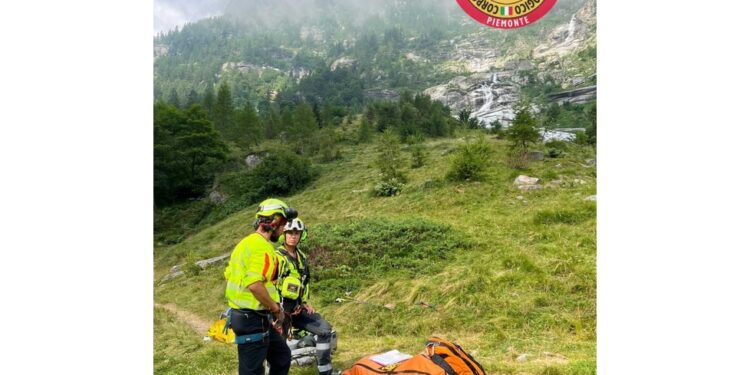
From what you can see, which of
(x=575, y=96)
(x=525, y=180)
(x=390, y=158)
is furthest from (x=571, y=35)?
(x=390, y=158)

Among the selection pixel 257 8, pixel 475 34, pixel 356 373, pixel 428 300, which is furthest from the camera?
pixel 257 8

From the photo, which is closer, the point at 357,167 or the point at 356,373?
the point at 356,373

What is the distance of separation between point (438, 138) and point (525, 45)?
96.4 inches

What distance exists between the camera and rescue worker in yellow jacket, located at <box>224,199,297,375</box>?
4.23 metres

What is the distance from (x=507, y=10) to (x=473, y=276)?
13.7 ft

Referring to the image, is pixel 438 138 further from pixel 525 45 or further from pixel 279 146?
pixel 279 146

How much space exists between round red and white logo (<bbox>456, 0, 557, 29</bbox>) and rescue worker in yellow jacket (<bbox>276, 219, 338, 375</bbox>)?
3803mm

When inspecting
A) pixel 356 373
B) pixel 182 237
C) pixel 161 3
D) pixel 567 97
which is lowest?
pixel 356 373

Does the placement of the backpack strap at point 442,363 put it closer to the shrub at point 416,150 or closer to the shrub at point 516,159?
the shrub at point 416,150

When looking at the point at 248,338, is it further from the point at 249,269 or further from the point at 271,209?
the point at 271,209

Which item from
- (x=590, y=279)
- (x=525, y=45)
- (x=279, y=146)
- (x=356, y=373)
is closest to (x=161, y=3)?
(x=279, y=146)

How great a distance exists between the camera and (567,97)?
27.9ft

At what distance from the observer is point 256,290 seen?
420cm

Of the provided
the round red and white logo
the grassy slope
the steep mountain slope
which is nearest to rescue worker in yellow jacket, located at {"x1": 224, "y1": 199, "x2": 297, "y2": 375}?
the grassy slope
